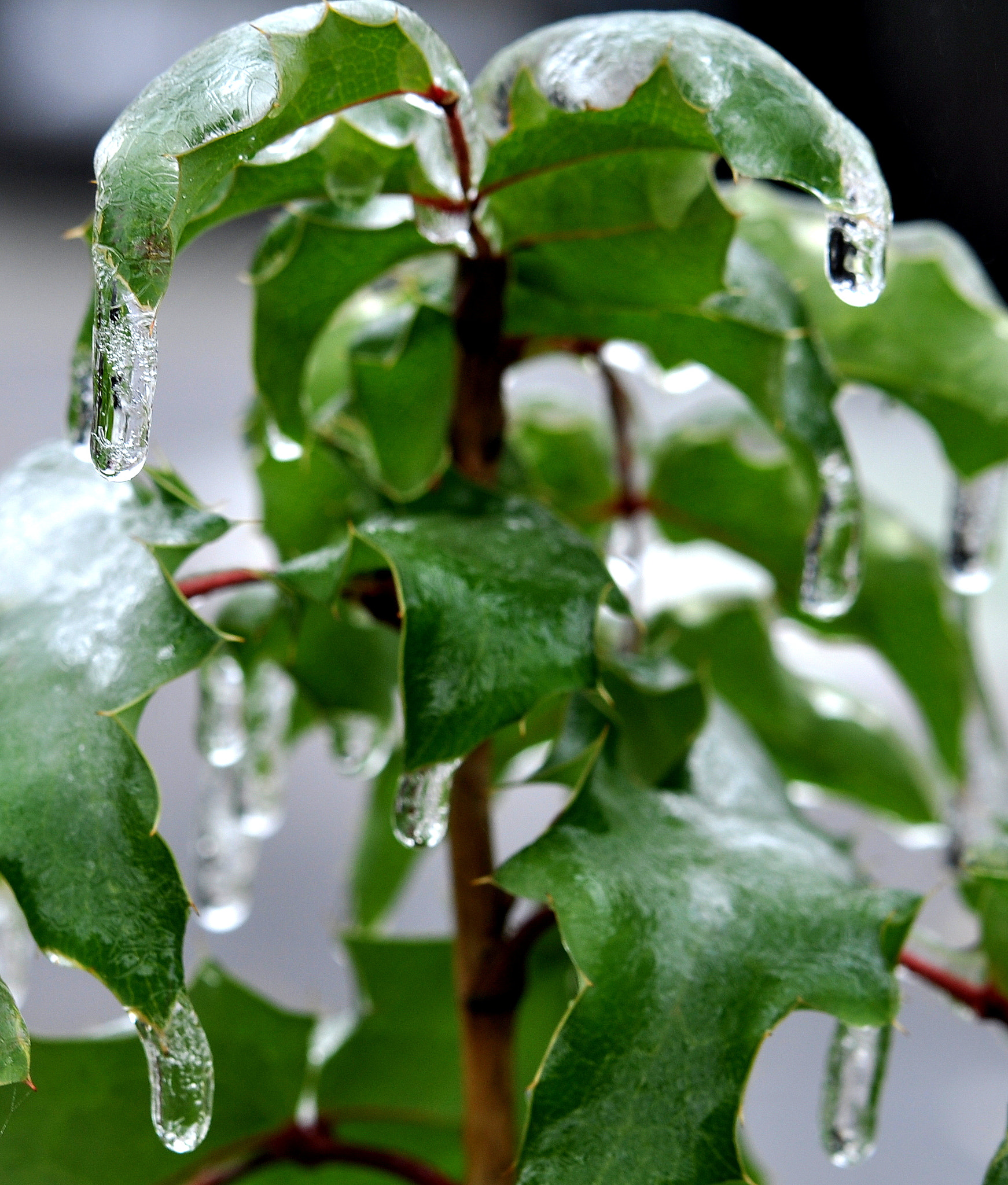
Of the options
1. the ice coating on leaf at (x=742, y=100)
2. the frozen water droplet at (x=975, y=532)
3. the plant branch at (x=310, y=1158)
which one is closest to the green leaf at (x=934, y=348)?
the frozen water droplet at (x=975, y=532)

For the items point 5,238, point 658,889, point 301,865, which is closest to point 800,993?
point 658,889

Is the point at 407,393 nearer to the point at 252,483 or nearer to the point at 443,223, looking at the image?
the point at 443,223

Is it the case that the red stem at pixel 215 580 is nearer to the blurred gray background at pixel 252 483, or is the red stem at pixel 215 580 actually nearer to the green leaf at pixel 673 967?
the green leaf at pixel 673 967

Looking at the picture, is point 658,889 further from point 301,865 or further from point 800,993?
point 301,865

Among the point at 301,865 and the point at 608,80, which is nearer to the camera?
the point at 608,80

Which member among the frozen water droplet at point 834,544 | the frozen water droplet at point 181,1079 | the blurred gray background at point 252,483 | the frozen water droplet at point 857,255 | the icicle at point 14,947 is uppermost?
the frozen water droplet at point 857,255

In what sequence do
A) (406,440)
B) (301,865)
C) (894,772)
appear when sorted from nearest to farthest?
(406,440)
(894,772)
(301,865)

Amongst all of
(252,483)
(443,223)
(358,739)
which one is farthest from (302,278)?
(252,483)
